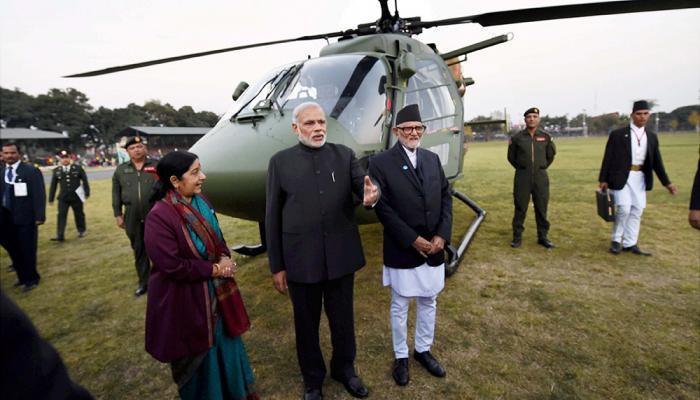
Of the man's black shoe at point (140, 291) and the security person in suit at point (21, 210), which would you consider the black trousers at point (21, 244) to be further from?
the man's black shoe at point (140, 291)

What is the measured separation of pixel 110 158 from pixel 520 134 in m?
53.8

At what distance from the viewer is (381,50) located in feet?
13.6

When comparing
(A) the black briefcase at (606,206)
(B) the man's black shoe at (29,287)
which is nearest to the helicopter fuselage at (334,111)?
(A) the black briefcase at (606,206)

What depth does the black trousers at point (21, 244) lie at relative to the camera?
480 cm

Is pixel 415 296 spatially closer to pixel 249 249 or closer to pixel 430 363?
pixel 430 363

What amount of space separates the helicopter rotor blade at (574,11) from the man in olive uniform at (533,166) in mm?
1632

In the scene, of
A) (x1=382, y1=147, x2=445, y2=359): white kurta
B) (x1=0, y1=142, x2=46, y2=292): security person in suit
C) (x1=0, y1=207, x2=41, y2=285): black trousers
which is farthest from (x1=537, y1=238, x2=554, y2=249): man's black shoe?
(x1=0, y1=207, x2=41, y2=285): black trousers

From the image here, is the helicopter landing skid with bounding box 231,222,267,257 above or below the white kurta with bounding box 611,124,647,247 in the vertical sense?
below

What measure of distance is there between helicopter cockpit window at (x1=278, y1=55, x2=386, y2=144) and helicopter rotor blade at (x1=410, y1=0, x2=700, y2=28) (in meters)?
1.39

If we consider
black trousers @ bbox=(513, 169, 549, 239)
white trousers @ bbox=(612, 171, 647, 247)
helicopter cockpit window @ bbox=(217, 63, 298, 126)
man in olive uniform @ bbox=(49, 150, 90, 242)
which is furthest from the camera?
man in olive uniform @ bbox=(49, 150, 90, 242)

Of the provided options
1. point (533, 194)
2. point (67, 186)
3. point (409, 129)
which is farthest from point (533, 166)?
point (67, 186)

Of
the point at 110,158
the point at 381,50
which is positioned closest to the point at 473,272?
the point at 381,50

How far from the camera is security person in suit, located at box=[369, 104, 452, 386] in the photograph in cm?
249

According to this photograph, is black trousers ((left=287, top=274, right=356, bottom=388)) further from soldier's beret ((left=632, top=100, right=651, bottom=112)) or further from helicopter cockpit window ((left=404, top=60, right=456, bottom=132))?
soldier's beret ((left=632, top=100, right=651, bottom=112))
